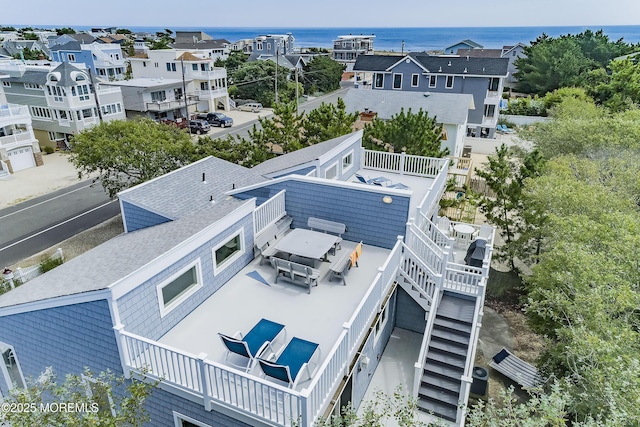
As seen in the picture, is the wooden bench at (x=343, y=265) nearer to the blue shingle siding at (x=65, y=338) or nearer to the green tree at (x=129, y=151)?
the blue shingle siding at (x=65, y=338)

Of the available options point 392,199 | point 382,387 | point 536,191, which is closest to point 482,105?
point 536,191

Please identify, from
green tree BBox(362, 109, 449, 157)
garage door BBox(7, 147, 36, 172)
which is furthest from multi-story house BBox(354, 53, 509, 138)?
garage door BBox(7, 147, 36, 172)

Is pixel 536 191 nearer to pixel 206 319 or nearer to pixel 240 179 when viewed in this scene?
pixel 240 179

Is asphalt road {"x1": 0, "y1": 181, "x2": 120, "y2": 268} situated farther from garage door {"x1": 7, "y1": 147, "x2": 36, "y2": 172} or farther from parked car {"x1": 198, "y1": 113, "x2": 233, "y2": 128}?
parked car {"x1": 198, "y1": 113, "x2": 233, "y2": 128}

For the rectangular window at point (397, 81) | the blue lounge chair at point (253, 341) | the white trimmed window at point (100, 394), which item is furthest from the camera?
the rectangular window at point (397, 81)

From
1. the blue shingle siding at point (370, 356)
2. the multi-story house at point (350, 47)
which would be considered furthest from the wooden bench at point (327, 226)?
the multi-story house at point (350, 47)

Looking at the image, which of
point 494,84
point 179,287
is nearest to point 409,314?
point 179,287
